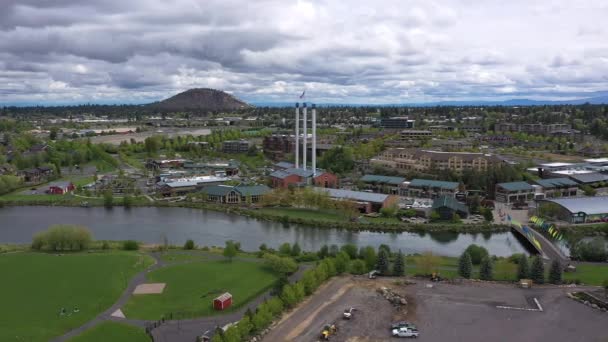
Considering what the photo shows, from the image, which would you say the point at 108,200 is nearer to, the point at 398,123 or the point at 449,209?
the point at 449,209

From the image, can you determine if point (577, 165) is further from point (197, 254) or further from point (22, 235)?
point (22, 235)

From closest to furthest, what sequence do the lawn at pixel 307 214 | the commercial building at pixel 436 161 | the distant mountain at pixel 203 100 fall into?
the lawn at pixel 307 214, the commercial building at pixel 436 161, the distant mountain at pixel 203 100

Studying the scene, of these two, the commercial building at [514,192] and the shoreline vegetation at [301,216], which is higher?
the commercial building at [514,192]

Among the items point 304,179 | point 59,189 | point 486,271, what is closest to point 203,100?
point 59,189

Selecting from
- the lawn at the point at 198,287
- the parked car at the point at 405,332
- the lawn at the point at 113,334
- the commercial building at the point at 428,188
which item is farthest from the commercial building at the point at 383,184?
the lawn at the point at 113,334

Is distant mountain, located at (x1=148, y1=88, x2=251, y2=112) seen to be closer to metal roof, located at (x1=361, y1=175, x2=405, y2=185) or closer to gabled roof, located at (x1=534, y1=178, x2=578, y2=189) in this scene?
metal roof, located at (x1=361, y1=175, x2=405, y2=185)

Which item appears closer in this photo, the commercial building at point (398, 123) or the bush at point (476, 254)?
the bush at point (476, 254)

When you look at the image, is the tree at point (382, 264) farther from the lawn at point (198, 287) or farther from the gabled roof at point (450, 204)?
the gabled roof at point (450, 204)

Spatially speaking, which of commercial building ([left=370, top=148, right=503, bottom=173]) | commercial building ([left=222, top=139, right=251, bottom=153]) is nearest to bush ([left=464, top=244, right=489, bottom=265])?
commercial building ([left=370, top=148, right=503, bottom=173])

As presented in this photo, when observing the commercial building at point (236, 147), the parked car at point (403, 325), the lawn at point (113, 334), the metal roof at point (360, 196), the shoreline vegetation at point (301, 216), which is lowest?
the shoreline vegetation at point (301, 216)
